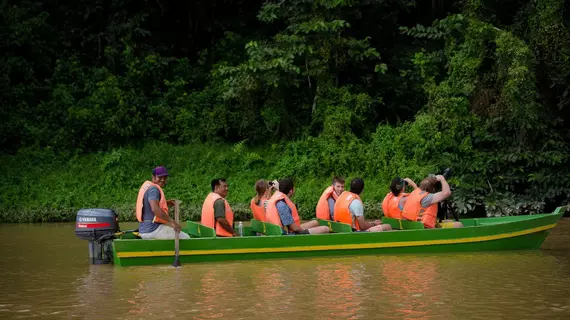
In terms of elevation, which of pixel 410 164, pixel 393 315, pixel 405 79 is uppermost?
pixel 405 79

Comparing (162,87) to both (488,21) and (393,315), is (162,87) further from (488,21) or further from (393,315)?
(393,315)

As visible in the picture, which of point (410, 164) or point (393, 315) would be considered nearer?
point (393, 315)

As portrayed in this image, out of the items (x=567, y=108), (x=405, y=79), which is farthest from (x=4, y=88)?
(x=567, y=108)

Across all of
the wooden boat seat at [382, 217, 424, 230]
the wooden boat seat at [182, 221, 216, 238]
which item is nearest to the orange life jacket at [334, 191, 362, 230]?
the wooden boat seat at [382, 217, 424, 230]

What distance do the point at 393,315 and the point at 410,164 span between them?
12757 millimetres

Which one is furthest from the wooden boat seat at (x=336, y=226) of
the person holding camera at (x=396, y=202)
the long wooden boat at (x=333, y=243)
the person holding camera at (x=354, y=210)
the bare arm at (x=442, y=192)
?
the bare arm at (x=442, y=192)

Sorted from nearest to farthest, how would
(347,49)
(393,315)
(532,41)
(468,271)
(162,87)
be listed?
(393,315)
(468,271)
(532,41)
(347,49)
(162,87)

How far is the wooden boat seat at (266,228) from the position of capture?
13.2 meters

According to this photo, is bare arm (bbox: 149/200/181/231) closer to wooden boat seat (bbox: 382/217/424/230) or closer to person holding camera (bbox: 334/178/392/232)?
person holding camera (bbox: 334/178/392/232)

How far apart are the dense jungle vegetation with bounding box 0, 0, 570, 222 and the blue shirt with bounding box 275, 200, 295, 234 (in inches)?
264

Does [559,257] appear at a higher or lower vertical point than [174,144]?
lower

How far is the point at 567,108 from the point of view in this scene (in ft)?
70.2

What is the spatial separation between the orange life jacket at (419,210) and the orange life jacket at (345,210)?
84cm

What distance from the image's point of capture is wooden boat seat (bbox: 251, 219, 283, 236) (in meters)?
13.2
